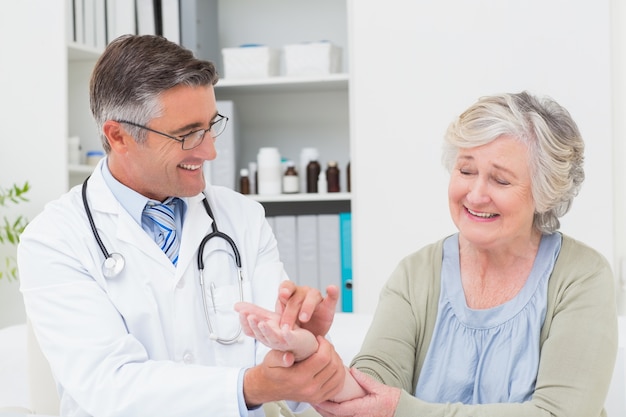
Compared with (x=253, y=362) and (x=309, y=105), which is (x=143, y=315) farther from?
(x=309, y=105)

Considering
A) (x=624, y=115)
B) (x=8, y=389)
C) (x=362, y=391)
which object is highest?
(x=624, y=115)

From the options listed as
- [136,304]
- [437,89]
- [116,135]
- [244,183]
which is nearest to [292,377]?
[136,304]

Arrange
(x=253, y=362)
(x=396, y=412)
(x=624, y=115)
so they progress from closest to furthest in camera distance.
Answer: (x=396, y=412)
(x=253, y=362)
(x=624, y=115)

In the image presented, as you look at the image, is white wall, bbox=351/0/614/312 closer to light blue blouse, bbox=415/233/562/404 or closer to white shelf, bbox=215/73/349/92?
white shelf, bbox=215/73/349/92

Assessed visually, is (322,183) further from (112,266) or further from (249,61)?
(112,266)

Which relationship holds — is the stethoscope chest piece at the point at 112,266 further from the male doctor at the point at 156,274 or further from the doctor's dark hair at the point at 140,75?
the doctor's dark hair at the point at 140,75

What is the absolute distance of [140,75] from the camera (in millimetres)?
1529

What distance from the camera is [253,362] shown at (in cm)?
167

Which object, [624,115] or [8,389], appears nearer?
[8,389]

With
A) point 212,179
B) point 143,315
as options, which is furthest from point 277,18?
point 143,315

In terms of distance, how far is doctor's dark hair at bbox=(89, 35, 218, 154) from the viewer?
1.53 metres

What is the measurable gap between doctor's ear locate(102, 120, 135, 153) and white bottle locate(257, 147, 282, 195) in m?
1.53

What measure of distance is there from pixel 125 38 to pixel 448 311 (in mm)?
811

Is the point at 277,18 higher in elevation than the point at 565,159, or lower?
higher
